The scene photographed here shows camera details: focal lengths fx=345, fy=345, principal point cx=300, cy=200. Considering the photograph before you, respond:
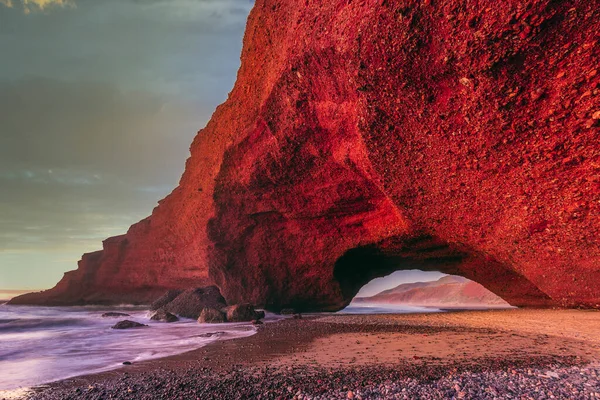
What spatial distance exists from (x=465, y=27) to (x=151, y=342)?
30.5 feet

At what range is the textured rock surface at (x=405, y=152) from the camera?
6059mm

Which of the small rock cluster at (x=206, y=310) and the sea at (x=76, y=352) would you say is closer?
the sea at (x=76, y=352)

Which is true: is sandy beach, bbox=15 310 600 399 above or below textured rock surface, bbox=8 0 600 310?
below

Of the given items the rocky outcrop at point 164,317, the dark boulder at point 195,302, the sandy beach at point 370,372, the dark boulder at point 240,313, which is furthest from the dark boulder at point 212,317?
the sandy beach at point 370,372

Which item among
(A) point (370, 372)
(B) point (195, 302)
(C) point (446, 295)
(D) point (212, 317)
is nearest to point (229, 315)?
(D) point (212, 317)

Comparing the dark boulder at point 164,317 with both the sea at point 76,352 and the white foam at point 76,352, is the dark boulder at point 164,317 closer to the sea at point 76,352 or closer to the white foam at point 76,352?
the sea at point 76,352

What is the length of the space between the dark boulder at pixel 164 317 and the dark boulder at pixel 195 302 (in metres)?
0.80

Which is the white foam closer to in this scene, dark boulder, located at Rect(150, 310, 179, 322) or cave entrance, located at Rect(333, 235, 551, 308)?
dark boulder, located at Rect(150, 310, 179, 322)

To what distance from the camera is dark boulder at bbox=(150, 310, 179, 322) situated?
45.8 feet

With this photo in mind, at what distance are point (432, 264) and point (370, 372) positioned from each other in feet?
40.5

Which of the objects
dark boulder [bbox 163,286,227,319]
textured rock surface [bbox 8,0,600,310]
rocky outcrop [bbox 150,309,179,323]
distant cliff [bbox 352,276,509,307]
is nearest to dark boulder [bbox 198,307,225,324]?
rocky outcrop [bbox 150,309,179,323]

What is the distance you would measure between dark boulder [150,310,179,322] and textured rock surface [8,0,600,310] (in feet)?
12.7

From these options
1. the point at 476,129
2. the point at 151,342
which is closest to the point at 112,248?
the point at 151,342

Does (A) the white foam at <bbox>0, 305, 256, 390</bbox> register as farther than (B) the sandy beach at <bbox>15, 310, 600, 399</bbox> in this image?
Yes
